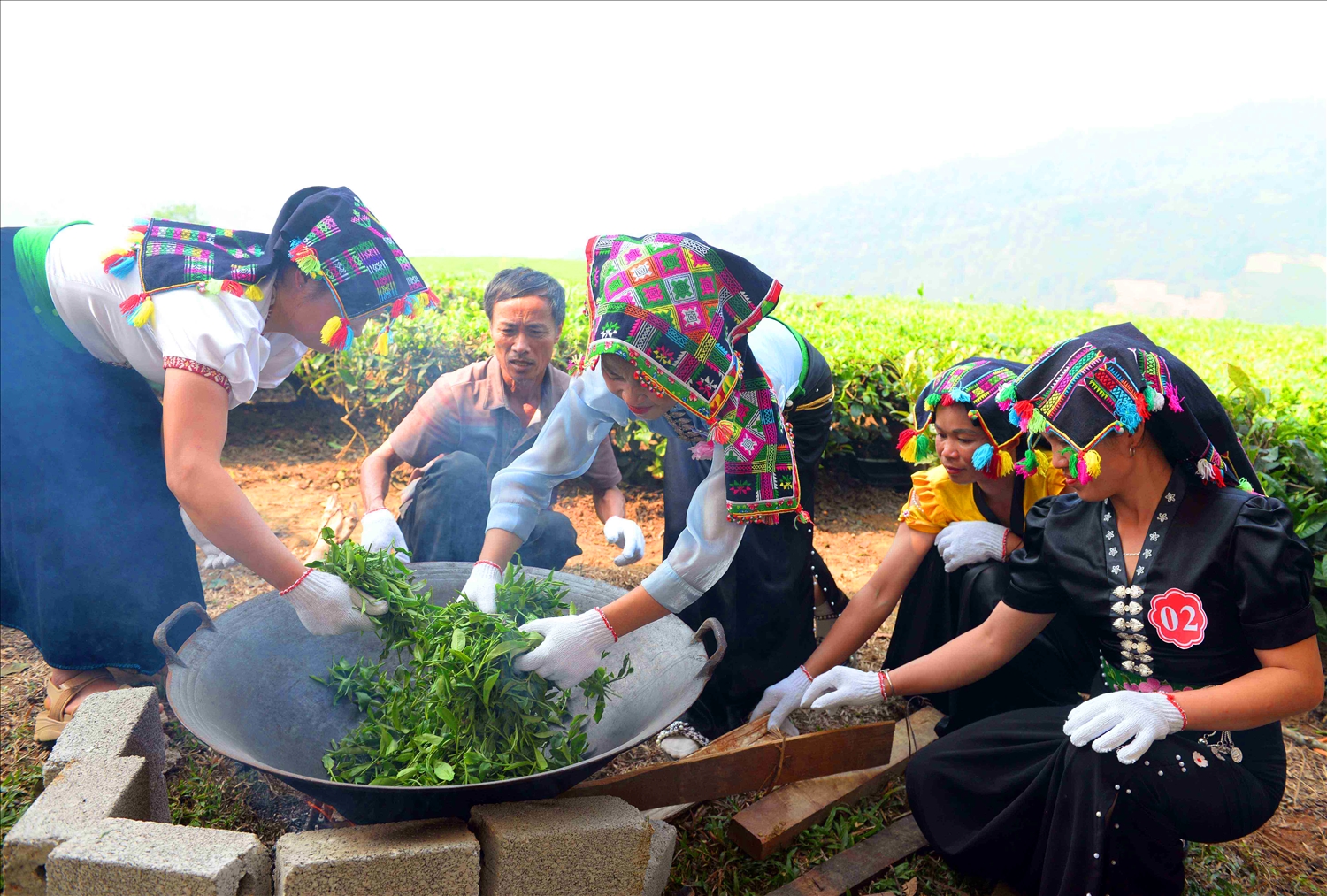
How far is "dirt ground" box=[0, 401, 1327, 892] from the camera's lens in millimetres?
2516

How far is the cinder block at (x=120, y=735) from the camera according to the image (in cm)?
198

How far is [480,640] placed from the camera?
2.04 meters

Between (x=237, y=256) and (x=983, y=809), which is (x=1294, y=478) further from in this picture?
(x=237, y=256)

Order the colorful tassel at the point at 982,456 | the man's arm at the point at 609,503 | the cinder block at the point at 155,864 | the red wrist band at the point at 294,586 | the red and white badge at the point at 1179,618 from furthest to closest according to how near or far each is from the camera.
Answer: the man's arm at the point at 609,503, the colorful tassel at the point at 982,456, the red wrist band at the point at 294,586, the red and white badge at the point at 1179,618, the cinder block at the point at 155,864

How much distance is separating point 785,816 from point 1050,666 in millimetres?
1027

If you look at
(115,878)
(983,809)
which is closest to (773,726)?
(983,809)

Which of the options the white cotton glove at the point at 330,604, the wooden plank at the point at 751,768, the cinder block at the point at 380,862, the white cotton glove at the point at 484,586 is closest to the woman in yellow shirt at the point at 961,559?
the wooden plank at the point at 751,768

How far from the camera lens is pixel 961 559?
275 centimetres

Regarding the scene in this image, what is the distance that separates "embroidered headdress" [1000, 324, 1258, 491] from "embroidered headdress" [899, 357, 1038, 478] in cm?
49

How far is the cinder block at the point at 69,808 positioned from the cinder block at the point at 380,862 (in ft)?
1.46

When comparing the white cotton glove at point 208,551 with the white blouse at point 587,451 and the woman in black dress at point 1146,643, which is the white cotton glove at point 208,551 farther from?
the woman in black dress at point 1146,643

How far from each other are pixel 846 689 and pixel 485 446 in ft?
6.65

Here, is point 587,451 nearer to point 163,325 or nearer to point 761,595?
point 761,595

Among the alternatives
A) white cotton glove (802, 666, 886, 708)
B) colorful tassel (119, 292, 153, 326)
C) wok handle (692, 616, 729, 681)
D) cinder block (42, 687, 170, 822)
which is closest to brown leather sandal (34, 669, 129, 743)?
cinder block (42, 687, 170, 822)
